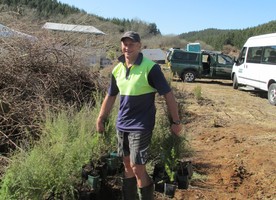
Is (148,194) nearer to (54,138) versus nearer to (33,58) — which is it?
(54,138)

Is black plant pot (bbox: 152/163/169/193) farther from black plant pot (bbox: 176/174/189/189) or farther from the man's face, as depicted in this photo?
the man's face

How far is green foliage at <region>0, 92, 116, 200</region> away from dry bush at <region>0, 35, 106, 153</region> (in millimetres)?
778

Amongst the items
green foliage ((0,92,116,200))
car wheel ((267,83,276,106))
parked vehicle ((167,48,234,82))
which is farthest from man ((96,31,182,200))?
parked vehicle ((167,48,234,82))

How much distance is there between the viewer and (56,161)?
3.71m

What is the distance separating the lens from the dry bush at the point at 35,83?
5473 mm

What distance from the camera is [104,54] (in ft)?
30.0

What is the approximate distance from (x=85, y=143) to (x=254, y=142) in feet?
14.5

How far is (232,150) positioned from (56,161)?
13.5 feet

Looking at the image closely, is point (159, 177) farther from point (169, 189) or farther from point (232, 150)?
point (232, 150)

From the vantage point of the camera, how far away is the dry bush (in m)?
5.47

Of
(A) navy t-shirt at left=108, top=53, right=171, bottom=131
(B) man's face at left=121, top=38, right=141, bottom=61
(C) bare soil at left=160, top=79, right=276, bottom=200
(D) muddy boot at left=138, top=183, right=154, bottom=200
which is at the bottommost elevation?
(C) bare soil at left=160, top=79, right=276, bottom=200

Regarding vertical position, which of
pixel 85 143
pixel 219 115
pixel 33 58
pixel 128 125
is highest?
pixel 33 58

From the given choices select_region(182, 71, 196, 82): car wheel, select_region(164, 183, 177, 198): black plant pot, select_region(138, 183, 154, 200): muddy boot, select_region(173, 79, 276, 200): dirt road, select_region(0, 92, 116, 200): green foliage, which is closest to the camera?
select_region(0, 92, 116, 200): green foliage

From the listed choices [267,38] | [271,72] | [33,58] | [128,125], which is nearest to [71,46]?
[33,58]
